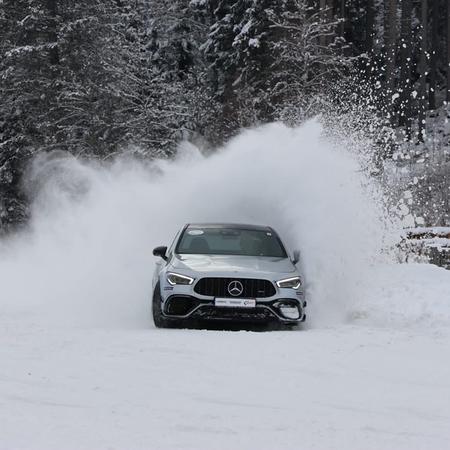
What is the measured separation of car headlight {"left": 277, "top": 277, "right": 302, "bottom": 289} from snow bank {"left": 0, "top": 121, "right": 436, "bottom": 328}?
113cm

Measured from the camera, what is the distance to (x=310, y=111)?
29016mm

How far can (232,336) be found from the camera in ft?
31.4

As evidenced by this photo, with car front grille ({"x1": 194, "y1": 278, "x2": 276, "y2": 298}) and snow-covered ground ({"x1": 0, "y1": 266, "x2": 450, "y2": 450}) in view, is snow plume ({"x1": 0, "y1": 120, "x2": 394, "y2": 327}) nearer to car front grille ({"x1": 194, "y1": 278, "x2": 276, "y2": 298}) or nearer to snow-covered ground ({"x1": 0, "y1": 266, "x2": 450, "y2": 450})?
car front grille ({"x1": 194, "y1": 278, "x2": 276, "y2": 298})

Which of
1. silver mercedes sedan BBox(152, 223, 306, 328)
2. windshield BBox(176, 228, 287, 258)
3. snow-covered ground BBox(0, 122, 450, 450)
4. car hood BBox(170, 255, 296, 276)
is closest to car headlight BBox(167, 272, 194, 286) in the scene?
silver mercedes sedan BBox(152, 223, 306, 328)

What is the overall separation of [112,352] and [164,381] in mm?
1543

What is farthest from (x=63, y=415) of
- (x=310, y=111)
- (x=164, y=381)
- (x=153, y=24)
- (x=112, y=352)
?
(x=153, y=24)

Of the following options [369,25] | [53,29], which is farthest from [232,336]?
[369,25]

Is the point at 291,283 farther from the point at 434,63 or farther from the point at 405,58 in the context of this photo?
the point at 434,63

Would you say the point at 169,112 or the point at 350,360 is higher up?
the point at 169,112

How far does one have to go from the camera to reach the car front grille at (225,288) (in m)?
10.4

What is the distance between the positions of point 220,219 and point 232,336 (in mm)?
7322

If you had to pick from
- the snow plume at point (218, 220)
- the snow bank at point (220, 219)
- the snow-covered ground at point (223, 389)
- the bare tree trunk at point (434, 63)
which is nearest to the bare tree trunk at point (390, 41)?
the bare tree trunk at point (434, 63)

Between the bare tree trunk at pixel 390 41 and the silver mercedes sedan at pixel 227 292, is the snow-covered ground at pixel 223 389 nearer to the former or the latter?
the silver mercedes sedan at pixel 227 292

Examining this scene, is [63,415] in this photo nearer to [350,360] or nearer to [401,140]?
[350,360]
